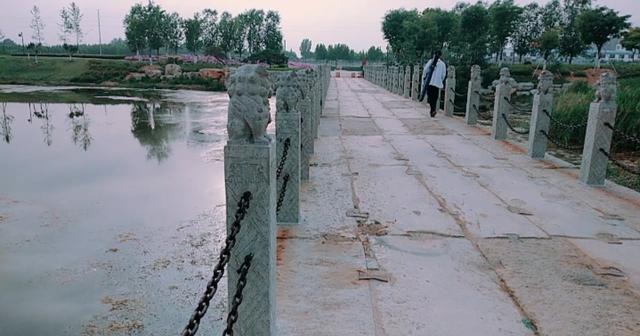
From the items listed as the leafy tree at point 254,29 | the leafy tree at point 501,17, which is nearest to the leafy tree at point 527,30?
the leafy tree at point 501,17

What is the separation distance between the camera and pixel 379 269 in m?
3.93

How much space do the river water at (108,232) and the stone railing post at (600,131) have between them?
4.52 meters

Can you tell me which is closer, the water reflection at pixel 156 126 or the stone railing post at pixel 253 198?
the stone railing post at pixel 253 198

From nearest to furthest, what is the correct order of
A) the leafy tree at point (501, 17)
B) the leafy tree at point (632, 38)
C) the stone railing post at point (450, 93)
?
the stone railing post at point (450, 93), the leafy tree at point (632, 38), the leafy tree at point (501, 17)

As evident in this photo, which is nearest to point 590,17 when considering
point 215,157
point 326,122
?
point 326,122

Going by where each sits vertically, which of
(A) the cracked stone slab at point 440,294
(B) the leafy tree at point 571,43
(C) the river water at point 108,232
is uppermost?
(B) the leafy tree at point 571,43

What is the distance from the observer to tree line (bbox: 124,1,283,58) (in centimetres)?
5709

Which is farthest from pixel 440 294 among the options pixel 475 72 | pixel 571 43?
pixel 571 43

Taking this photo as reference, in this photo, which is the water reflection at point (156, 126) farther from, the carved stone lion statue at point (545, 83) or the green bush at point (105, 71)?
the green bush at point (105, 71)

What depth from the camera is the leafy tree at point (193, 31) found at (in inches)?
2458

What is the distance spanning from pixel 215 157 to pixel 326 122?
Answer: 3133mm

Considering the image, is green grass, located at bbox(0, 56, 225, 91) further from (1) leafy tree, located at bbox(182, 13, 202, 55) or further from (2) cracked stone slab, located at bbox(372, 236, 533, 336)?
(2) cracked stone slab, located at bbox(372, 236, 533, 336)

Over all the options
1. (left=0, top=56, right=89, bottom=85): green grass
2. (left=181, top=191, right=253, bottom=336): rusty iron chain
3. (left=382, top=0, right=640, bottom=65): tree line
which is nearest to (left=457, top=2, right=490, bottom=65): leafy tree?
(left=382, top=0, right=640, bottom=65): tree line

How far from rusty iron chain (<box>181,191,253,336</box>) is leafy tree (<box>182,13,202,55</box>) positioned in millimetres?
63575
